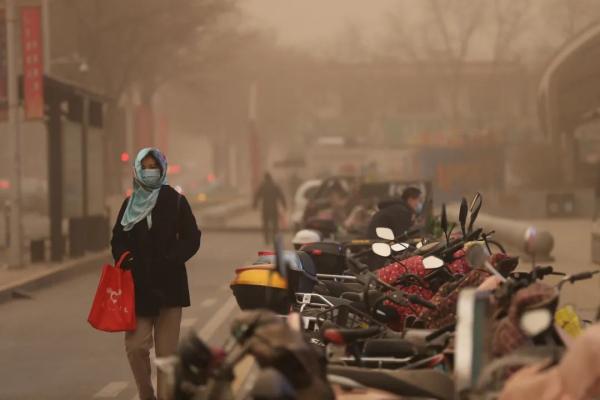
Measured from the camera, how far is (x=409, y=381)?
247 inches

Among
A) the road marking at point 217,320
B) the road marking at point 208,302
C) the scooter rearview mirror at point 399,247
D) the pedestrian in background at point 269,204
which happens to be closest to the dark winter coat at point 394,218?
the road marking at point 217,320

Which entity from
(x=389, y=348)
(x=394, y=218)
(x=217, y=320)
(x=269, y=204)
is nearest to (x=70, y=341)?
(x=217, y=320)

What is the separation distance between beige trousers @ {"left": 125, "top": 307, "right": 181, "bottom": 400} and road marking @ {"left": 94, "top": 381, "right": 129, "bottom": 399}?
1624 mm

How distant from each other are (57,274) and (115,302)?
14.3 m

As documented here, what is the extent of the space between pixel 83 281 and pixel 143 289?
46.4 feet

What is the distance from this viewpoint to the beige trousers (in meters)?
8.82

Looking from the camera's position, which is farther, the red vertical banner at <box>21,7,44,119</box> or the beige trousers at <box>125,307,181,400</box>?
the red vertical banner at <box>21,7,44,119</box>

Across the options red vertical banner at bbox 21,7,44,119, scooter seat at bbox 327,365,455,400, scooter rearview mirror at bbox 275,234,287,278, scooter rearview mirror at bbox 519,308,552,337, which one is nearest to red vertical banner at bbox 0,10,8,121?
red vertical banner at bbox 21,7,44,119

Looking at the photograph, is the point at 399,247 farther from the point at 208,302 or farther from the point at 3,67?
the point at 3,67

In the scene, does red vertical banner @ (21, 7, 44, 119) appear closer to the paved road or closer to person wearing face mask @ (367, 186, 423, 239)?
the paved road

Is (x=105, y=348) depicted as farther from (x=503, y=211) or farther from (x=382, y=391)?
(x=503, y=211)

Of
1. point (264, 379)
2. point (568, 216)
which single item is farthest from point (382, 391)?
point (568, 216)

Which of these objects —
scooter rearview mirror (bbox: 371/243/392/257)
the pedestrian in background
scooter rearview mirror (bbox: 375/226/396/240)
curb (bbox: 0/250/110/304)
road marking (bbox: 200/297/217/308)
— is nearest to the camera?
scooter rearview mirror (bbox: 371/243/392/257)

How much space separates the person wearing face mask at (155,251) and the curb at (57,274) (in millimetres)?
10391
